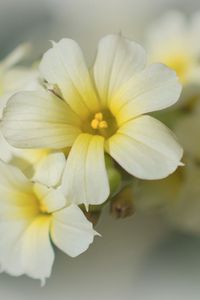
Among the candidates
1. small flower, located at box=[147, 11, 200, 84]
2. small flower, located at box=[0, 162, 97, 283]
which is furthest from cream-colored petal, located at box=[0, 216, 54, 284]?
small flower, located at box=[147, 11, 200, 84]

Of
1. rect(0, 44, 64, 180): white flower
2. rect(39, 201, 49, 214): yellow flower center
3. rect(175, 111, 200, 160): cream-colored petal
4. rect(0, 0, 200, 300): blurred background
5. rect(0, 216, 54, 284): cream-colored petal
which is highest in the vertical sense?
rect(0, 44, 64, 180): white flower

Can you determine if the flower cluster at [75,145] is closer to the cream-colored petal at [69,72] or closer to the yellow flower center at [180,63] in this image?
the cream-colored petal at [69,72]

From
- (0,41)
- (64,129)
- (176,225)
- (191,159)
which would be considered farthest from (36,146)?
(0,41)

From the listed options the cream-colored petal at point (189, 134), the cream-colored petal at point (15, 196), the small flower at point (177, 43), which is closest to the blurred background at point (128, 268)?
the small flower at point (177, 43)

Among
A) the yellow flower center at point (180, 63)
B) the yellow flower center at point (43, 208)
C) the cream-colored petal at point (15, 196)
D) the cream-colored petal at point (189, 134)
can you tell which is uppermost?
the cream-colored petal at point (15, 196)

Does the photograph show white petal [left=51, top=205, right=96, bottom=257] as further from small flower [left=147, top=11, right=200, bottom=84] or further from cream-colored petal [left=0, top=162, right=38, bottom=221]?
small flower [left=147, top=11, right=200, bottom=84]
